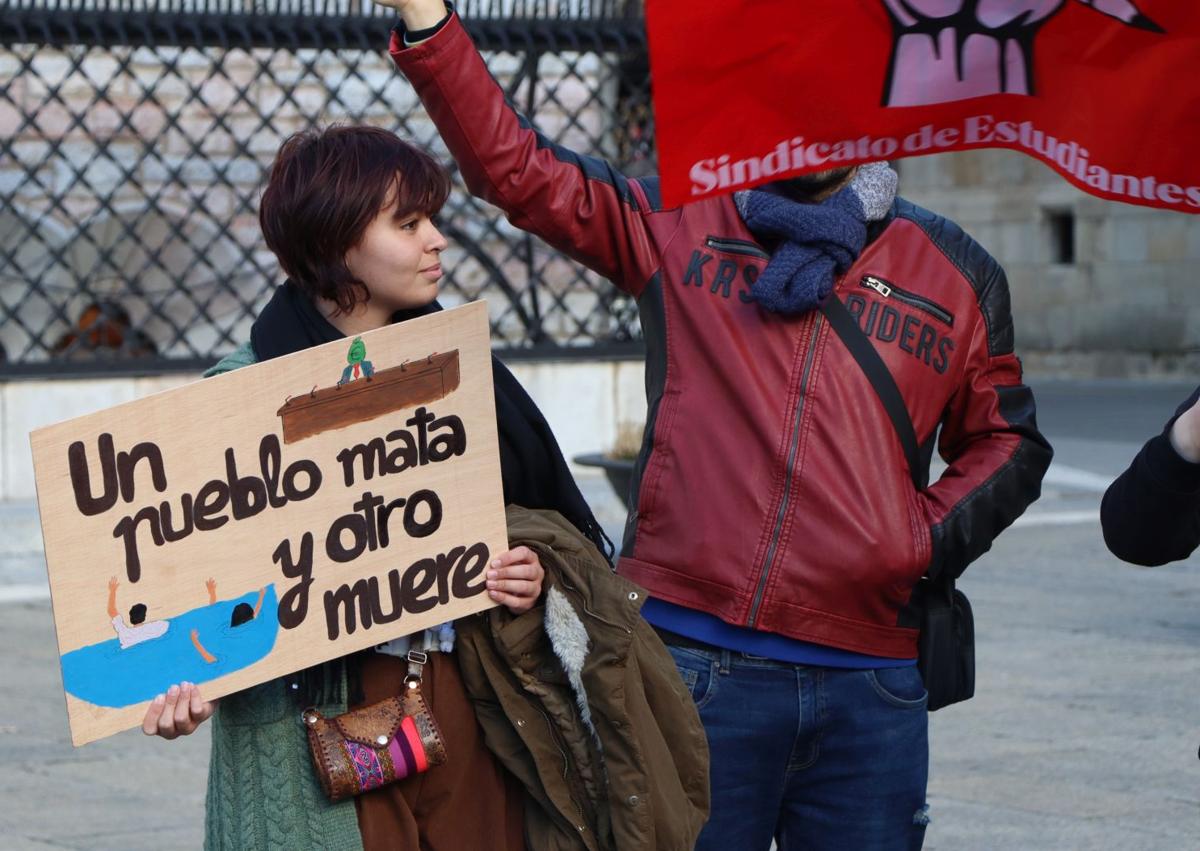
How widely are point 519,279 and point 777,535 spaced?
26.5 feet

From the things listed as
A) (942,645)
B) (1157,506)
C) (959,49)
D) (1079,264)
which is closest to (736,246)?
(959,49)

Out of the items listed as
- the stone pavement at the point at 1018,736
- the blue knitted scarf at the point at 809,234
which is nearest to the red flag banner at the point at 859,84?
the blue knitted scarf at the point at 809,234

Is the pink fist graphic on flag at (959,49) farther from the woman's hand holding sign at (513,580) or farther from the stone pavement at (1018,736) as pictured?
the stone pavement at (1018,736)

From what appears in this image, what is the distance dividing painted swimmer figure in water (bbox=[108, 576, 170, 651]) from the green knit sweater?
0.56 ft

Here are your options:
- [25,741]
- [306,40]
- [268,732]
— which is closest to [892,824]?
[268,732]

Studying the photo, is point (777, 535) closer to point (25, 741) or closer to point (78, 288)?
point (25, 741)

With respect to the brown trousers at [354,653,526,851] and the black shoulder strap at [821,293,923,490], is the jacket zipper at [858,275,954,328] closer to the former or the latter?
the black shoulder strap at [821,293,923,490]

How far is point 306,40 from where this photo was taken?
9.83m

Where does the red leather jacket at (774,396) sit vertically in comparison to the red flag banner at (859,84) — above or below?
below

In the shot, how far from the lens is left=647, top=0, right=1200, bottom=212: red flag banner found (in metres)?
2.69

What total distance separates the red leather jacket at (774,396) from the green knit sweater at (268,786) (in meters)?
0.60

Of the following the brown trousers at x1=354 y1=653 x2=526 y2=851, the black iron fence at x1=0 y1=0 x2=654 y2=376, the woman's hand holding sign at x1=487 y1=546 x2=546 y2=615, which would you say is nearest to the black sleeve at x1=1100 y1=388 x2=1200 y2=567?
the woman's hand holding sign at x1=487 y1=546 x2=546 y2=615

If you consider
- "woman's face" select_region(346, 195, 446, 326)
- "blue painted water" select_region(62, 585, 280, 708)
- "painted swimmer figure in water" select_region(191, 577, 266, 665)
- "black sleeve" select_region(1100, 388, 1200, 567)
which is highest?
"woman's face" select_region(346, 195, 446, 326)

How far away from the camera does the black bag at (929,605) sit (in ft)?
9.70
